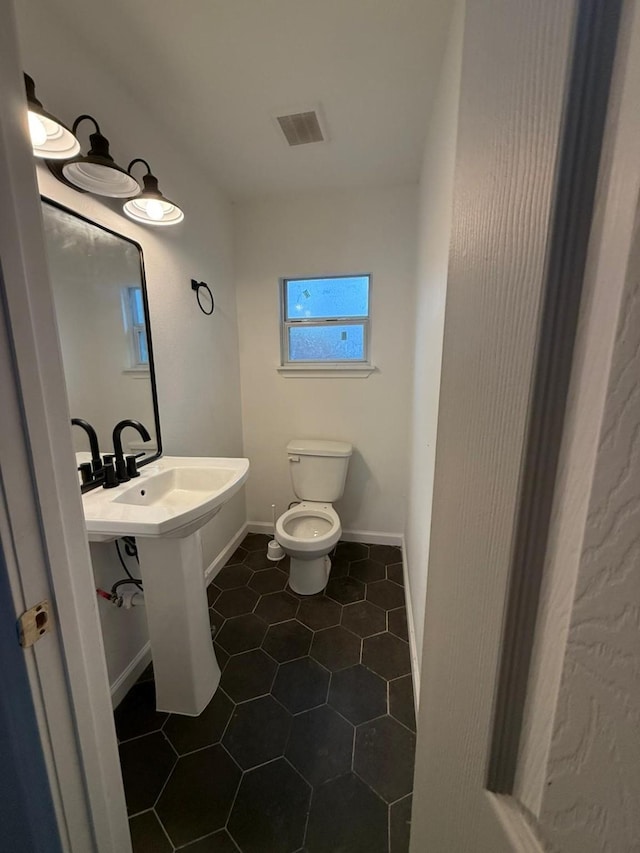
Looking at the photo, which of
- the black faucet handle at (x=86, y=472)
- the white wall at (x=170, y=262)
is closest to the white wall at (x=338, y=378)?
the white wall at (x=170, y=262)

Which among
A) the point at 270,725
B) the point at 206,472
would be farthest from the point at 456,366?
the point at 270,725

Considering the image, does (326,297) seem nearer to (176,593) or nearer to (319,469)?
(319,469)

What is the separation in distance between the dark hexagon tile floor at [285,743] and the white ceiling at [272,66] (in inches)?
98.5

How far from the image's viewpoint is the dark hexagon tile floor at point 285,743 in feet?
3.44

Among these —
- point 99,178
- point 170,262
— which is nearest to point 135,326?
point 170,262

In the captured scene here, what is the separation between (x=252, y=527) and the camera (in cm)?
277

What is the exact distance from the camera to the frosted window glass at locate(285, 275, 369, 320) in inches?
93.0

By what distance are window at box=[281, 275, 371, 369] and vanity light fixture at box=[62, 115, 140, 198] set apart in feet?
4.21

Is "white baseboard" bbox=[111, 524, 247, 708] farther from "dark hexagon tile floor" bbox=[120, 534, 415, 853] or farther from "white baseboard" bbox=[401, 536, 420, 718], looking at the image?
"white baseboard" bbox=[401, 536, 420, 718]

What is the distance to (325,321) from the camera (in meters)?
2.44

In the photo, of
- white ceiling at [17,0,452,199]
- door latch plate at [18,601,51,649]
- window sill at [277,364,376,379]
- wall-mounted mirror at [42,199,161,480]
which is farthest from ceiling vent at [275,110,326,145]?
door latch plate at [18,601,51,649]

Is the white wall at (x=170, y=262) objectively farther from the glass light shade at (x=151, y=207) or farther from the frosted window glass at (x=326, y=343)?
the frosted window glass at (x=326, y=343)

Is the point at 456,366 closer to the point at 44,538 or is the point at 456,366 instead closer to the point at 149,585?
the point at 44,538

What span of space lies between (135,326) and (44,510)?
124cm
